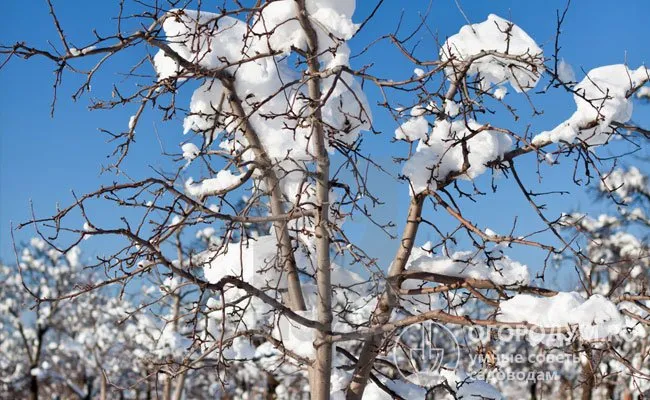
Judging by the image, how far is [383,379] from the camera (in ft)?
21.5

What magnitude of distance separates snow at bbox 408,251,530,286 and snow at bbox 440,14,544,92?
1212 mm

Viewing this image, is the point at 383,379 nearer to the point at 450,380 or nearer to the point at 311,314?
the point at 450,380

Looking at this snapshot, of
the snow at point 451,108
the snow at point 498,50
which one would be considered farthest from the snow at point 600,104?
the snow at point 451,108

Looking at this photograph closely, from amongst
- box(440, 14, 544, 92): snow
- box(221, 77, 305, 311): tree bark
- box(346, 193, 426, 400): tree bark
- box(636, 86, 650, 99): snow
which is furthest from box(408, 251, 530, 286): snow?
box(636, 86, 650, 99): snow

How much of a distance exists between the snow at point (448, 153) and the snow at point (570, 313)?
0.96 metres

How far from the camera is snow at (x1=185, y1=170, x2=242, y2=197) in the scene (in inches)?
209

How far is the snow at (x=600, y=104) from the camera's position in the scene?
4590mm

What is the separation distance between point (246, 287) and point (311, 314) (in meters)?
1.00

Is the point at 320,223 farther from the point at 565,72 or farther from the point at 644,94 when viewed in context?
the point at 644,94

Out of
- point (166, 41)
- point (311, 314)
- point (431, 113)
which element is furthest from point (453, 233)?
point (166, 41)

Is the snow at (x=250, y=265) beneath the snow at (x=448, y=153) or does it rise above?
beneath

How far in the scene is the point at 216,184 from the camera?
5.37m

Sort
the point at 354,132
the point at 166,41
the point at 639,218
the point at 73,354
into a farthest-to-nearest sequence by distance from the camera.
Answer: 1. the point at 73,354
2. the point at 639,218
3. the point at 354,132
4. the point at 166,41

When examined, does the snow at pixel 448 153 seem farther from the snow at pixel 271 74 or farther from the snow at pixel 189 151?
the snow at pixel 189 151
